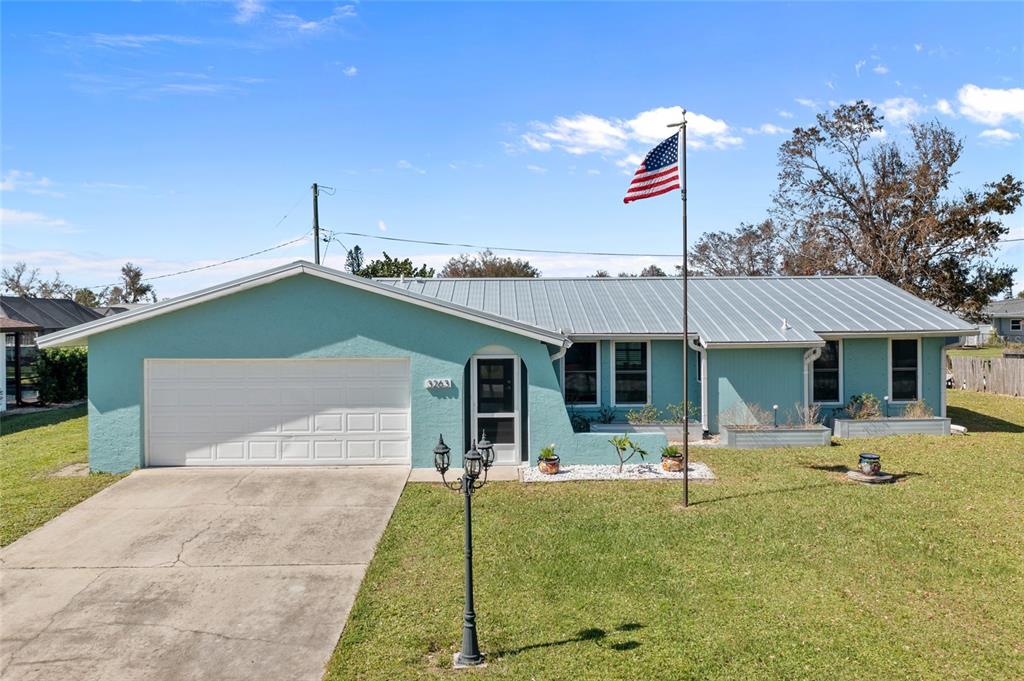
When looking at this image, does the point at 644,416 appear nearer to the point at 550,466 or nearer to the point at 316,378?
the point at 550,466

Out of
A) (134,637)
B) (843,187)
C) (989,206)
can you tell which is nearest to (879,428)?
(134,637)

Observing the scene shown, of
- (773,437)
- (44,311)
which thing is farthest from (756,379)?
(44,311)

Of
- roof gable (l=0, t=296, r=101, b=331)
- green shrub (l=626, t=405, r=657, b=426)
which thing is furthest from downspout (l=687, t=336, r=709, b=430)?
roof gable (l=0, t=296, r=101, b=331)

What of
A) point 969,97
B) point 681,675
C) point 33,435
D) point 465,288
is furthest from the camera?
point 969,97

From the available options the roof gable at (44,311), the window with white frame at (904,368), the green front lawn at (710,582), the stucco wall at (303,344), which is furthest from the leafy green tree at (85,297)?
the window with white frame at (904,368)

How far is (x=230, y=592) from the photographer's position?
7359 millimetres

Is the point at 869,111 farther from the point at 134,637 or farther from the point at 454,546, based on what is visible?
the point at 134,637

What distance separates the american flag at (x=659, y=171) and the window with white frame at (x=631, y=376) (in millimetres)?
6438

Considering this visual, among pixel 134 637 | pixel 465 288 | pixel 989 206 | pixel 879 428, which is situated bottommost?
pixel 134 637

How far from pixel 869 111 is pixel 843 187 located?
12.7 ft

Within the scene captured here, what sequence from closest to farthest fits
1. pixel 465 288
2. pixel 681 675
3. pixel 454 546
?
pixel 681 675, pixel 454 546, pixel 465 288

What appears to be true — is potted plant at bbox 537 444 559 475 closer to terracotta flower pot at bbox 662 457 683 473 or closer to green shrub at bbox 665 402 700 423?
terracotta flower pot at bbox 662 457 683 473

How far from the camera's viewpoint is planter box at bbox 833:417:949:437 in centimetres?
1559

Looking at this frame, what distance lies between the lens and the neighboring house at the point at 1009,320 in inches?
2132
